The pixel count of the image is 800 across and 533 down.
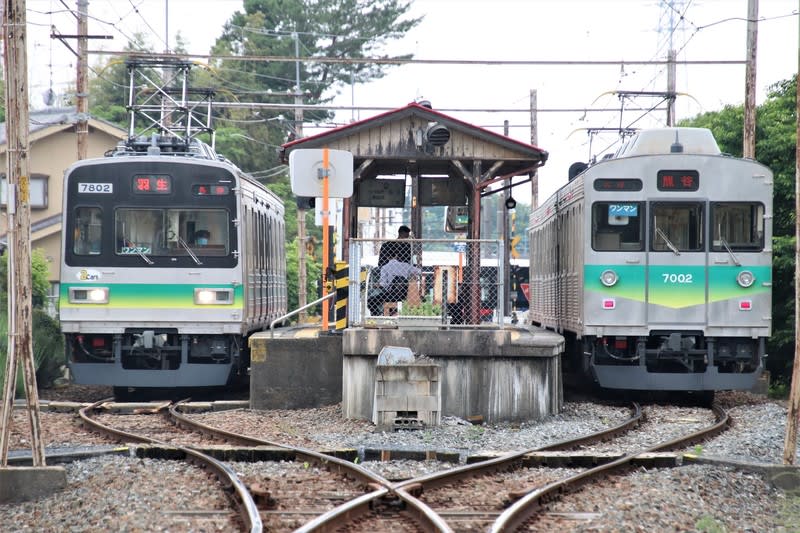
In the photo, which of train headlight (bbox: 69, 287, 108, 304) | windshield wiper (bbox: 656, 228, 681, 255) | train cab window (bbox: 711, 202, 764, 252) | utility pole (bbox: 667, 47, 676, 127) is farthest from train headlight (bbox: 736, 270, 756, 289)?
utility pole (bbox: 667, 47, 676, 127)

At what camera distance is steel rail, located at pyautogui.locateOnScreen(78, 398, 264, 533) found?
6673 millimetres

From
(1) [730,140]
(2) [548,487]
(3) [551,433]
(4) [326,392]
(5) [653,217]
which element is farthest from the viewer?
(1) [730,140]

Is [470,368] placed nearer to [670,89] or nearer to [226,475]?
[226,475]

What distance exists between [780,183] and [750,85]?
6.22 ft

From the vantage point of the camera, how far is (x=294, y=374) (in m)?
13.9

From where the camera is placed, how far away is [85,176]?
50.1 feet

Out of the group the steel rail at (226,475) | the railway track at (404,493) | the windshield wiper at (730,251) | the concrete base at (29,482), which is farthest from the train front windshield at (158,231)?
the concrete base at (29,482)

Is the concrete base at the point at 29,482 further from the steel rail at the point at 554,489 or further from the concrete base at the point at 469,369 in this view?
the concrete base at the point at 469,369

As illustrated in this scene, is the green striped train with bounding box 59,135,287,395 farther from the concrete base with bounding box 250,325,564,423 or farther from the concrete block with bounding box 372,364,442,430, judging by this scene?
the concrete block with bounding box 372,364,442,430

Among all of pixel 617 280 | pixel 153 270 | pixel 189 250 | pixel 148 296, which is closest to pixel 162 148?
pixel 189 250

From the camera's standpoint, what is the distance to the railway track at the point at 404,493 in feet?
22.4

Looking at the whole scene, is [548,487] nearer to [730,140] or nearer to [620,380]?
[620,380]

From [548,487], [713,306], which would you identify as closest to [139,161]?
[713,306]

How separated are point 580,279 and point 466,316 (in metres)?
2.66
